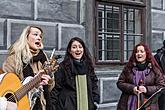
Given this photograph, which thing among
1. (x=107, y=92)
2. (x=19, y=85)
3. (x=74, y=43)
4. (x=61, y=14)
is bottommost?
(x=107, y=92)

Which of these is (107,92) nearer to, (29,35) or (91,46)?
(91,46)

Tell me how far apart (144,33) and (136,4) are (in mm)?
604

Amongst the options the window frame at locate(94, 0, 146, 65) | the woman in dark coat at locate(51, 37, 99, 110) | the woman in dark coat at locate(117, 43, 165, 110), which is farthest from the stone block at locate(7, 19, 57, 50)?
the woman in dark coat at locate(117, 43, 165, 110)

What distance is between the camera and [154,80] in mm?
5363

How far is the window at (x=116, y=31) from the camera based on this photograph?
24.1 ft

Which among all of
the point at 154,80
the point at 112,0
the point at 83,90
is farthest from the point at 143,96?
the point at 112,0

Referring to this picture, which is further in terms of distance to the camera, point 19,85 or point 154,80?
point 154,80

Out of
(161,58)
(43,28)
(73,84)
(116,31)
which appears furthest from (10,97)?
(116,31)

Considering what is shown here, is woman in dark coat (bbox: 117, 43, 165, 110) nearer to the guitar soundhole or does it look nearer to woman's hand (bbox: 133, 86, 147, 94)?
woman's hand (bbox: 133, 86, 147, 94)

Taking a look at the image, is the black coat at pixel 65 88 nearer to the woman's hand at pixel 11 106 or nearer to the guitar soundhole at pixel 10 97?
the guitar soundhole at pixel 10 97

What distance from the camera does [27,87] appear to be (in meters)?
3.64

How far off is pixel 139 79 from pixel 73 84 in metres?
0.97

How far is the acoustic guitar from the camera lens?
3340 millimetres

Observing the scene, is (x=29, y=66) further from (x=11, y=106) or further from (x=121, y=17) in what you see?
(x=121, y=17)
